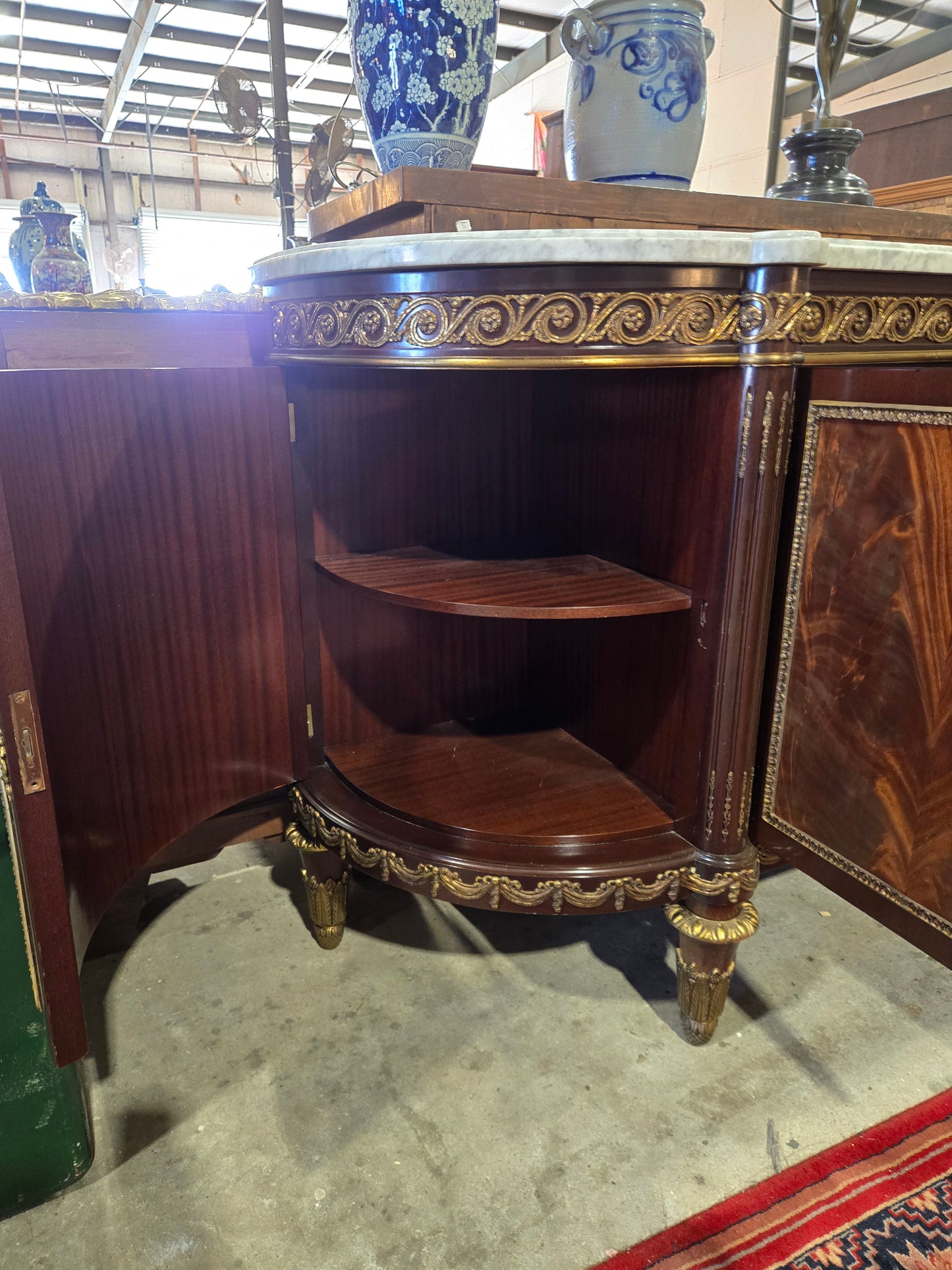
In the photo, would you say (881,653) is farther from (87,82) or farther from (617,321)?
(87,82)

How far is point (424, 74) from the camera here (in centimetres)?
81

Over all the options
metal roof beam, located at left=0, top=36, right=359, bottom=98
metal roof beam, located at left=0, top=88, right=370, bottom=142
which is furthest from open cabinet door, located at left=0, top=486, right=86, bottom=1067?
metal roof beam, located at left=0, top=88, right=370, bottom=142

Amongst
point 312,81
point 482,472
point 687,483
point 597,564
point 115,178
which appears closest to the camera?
point 687,483

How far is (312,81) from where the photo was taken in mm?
4039

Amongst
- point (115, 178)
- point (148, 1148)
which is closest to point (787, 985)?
point (148, 1148)

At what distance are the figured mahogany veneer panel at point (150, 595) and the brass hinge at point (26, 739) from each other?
8 centimetres

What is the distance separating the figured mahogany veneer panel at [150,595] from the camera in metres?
0.74

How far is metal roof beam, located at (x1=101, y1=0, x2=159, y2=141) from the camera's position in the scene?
311 centimetres

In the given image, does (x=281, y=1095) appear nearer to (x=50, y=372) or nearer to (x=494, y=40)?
(x=50, y=372)

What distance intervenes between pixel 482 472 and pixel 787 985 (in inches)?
30.5

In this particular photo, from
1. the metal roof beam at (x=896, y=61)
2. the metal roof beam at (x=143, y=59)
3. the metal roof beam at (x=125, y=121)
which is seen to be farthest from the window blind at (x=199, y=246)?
the metal roof beam at (x=896, y=61)

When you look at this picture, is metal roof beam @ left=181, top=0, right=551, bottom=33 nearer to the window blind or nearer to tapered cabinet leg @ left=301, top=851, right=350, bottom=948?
the window blind

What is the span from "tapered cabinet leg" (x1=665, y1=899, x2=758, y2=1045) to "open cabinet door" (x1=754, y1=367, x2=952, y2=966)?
0.11 m

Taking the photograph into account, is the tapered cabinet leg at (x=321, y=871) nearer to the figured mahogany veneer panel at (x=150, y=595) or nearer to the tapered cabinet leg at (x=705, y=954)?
the figured mahogany veneer panel at (x=150, y=595)
